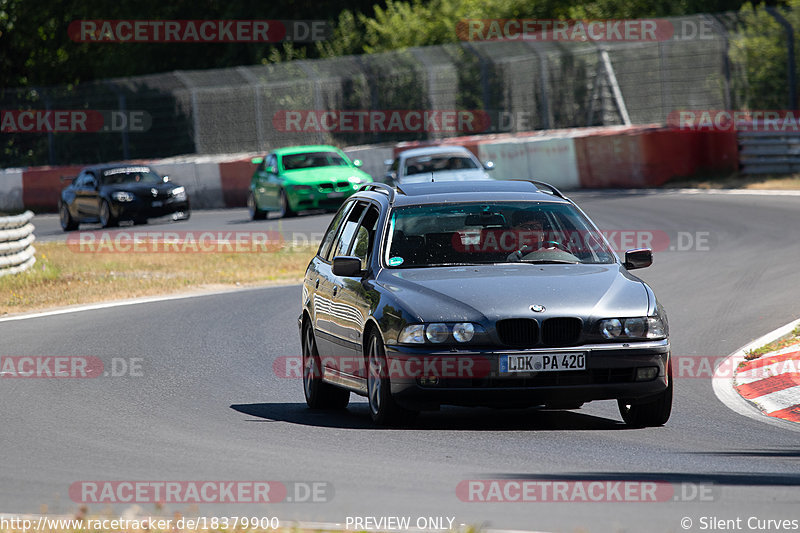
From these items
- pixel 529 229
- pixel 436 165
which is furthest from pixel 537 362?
pixel 436 165

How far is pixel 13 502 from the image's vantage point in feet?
21.8

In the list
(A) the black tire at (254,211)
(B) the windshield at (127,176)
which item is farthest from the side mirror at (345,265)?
(B) the windshield at (127,176)

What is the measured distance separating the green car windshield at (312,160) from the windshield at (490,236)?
21637mm

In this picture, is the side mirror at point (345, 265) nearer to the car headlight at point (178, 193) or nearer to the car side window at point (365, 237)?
the car side window at point (365, 237)

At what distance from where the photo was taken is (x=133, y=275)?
22.5m

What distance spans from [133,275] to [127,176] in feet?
36.3

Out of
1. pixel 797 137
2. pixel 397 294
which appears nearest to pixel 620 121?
pixel 797 137

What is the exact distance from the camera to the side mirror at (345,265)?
31.3ft

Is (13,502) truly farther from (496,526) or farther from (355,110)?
(355,110)

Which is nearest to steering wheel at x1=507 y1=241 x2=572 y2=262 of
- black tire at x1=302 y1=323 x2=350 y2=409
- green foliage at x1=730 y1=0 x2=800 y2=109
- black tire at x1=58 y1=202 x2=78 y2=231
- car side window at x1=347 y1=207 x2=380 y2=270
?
car side window at x1=347 y1=207 x2=380 y2=270

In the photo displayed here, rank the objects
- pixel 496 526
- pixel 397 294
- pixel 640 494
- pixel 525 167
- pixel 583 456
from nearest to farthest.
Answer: pixel 496 526 < pixel 640 494 < pixel 583 456 < pixel 397 294 < pixel 525 167

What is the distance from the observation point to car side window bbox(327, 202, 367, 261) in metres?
10.6

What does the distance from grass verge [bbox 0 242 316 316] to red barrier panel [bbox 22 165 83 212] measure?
45.5 ft

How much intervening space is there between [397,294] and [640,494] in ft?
8.97
